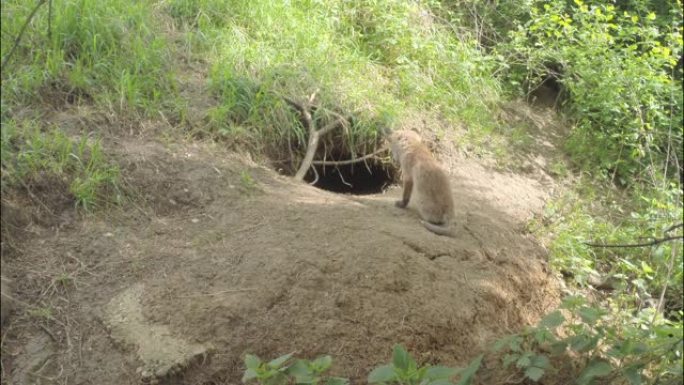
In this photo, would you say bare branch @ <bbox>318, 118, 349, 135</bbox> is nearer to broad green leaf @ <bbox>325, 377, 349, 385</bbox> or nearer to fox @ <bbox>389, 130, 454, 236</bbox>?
fox @ <bbox>389, 130, 454, 236</bbox>

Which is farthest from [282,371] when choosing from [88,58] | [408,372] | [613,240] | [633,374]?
[613,240]

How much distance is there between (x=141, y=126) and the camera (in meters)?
4.81

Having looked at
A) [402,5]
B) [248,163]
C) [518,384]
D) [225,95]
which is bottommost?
[518,384]

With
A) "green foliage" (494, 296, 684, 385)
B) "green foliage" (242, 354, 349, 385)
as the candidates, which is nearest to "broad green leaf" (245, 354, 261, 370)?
"green foliage" (242, 354, 349, 385)

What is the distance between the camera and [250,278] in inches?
150

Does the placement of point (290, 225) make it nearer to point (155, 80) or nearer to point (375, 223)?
point (375, 223)

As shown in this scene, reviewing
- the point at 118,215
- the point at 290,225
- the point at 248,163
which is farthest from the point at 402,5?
the point at 118,215

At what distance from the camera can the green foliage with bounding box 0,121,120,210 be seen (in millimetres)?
4020

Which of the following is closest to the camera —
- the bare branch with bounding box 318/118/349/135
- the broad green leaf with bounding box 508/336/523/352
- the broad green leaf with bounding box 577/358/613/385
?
the broad green leaf with bounding box 577/358/613/385

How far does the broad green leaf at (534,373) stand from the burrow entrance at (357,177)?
3.00m

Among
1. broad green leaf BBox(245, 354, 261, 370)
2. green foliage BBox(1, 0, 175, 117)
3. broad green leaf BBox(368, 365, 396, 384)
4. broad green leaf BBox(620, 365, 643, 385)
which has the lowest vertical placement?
broad green leaf BBox(245, 354, 261, 370)

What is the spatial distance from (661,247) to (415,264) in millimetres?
1474

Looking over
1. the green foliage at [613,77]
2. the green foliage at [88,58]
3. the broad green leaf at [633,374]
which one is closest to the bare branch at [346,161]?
the green foliage at [88,58]

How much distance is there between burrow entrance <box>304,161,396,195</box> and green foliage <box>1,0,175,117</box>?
5.57ft
